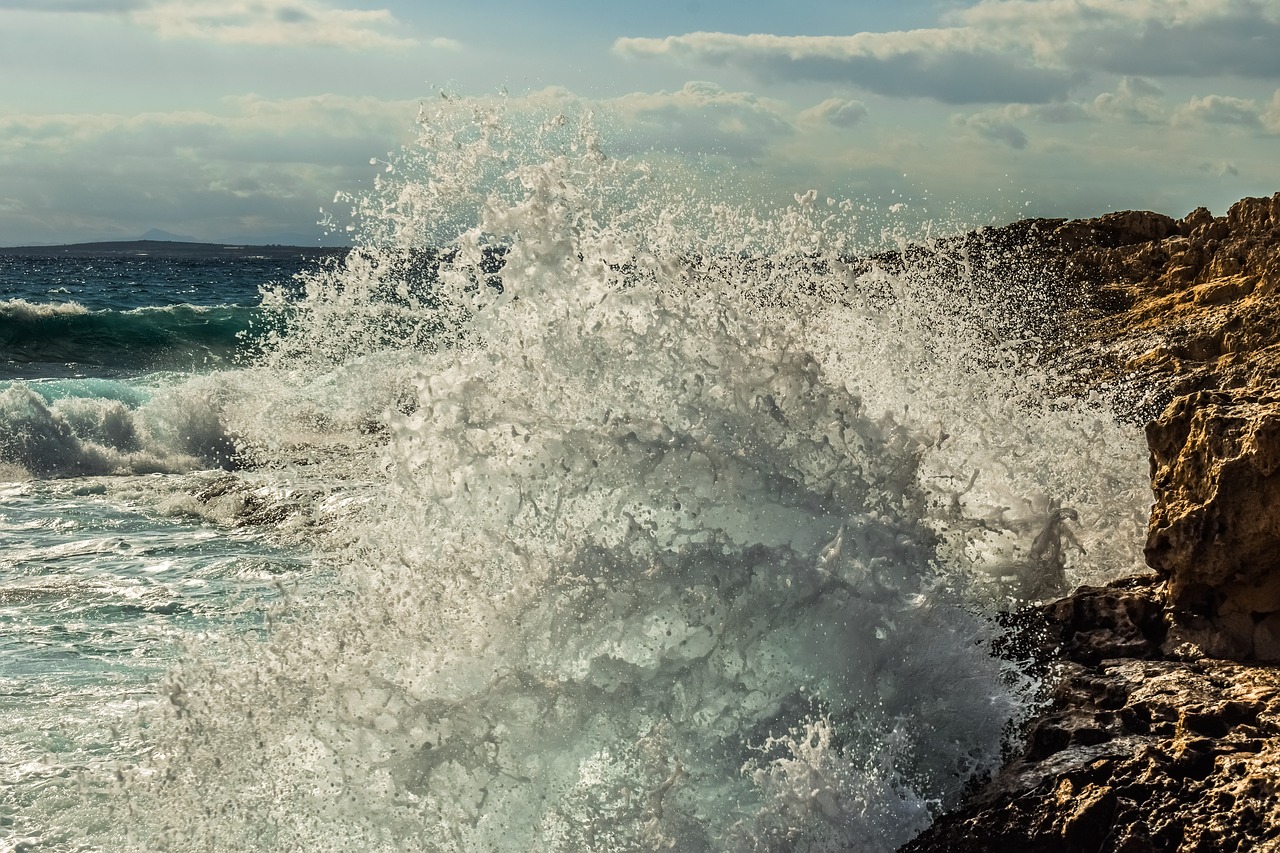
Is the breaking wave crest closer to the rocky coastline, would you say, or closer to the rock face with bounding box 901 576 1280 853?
the rocky coastline

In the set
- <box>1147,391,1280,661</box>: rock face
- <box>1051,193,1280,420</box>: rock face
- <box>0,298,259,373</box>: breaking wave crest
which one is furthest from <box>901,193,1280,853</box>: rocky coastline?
<box>0,298,259,373</box>: breaking wave crest

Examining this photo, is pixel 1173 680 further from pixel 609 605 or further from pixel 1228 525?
pixel 609 605

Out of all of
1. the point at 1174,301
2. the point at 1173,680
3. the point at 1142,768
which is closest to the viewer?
the point at 1142,768

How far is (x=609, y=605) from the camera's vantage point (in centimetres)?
387

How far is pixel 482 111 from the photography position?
5453mm

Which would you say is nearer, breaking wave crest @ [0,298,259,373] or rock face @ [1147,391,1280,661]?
rock face @ [1147,391,1280,661]

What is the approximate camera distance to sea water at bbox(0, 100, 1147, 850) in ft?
11.3

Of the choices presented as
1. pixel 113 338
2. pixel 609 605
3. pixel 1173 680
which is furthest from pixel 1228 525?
pixel 113 338

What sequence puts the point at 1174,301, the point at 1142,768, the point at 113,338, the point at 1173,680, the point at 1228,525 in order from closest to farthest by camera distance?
the point at 1142,768 → the point at 1173,680 → the point at 1228,525 → the point at 1174,301 → the point at 113,338

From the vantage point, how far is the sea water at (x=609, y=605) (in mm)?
3455

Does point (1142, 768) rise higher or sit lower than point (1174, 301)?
lower

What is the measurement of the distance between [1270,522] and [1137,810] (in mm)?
1057

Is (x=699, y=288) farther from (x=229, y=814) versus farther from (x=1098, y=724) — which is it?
(x=229, y=814)

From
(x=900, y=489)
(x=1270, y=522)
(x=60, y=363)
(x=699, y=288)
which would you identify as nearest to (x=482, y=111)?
(x=699, y=288)
